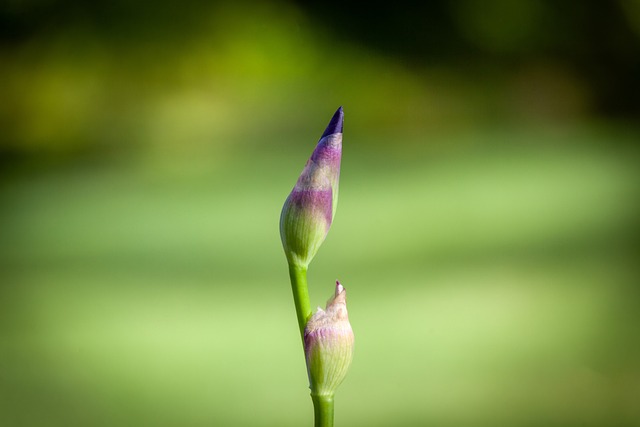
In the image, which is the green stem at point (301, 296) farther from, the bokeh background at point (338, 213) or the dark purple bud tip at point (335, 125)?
the bokeh background at point (338, 213)

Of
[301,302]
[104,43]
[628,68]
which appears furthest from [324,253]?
[301,302]

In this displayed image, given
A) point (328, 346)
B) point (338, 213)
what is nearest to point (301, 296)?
point (328, 346)

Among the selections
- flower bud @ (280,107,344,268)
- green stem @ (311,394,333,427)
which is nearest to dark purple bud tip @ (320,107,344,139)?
flower bud @ (280,107,344,268)

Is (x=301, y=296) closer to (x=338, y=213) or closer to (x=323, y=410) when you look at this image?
(x=323, y=410)

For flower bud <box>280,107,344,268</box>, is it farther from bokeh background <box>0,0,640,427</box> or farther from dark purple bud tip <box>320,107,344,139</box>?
bokeh background <box>0,0,640,427</box>

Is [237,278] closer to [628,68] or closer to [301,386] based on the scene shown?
[301,386]

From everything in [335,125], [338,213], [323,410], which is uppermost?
[338,213]

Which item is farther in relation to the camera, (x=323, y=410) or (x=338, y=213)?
(x=338, y=213)

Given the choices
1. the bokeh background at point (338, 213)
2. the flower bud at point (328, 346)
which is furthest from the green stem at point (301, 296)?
the bokeh background at point (338, 213)
